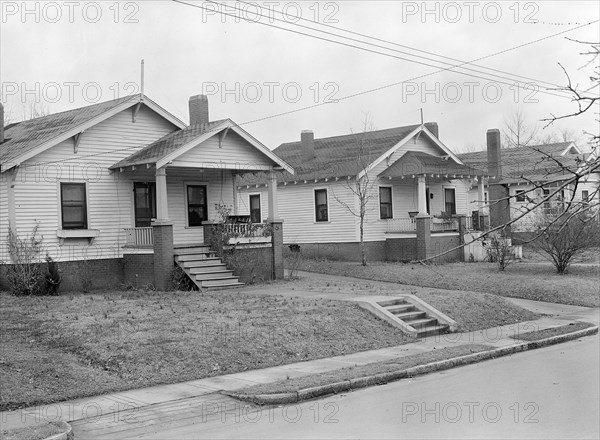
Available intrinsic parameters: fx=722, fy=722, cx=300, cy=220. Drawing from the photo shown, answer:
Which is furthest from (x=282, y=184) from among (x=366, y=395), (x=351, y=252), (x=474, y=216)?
(x=366, y=395)

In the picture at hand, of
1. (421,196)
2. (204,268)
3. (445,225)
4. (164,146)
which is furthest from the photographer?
(445,225)

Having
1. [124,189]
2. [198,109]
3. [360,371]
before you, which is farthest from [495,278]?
[360,371]

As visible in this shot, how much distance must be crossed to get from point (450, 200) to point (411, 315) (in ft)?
70.6

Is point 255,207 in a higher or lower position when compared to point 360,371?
higher

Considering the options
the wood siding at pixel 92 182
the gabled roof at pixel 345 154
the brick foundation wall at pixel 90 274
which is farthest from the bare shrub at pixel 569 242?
the brick foundation wall at pixel 90 274

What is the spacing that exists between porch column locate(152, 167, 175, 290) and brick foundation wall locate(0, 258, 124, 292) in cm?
204

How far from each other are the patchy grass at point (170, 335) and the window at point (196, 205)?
22.9 feet

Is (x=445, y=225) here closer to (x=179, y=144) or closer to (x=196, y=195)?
(x=196, y=195)

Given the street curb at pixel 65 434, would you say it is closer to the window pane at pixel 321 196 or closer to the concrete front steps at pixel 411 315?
the concrete front steps at pixel 411 315

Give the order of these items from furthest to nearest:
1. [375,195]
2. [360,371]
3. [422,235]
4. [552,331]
→ [375,195]
[422,235]
[552,331]
[360,371]

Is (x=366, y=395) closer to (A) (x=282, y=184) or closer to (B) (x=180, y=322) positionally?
(B) (x=180, y=322)

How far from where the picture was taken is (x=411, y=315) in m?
17.6

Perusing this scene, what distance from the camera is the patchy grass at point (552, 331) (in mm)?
16036

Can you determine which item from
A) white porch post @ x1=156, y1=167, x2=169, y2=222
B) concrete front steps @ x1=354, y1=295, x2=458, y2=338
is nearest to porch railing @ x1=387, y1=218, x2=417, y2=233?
white porch post @ x1=156, y1=167, x2=169, y2=222
